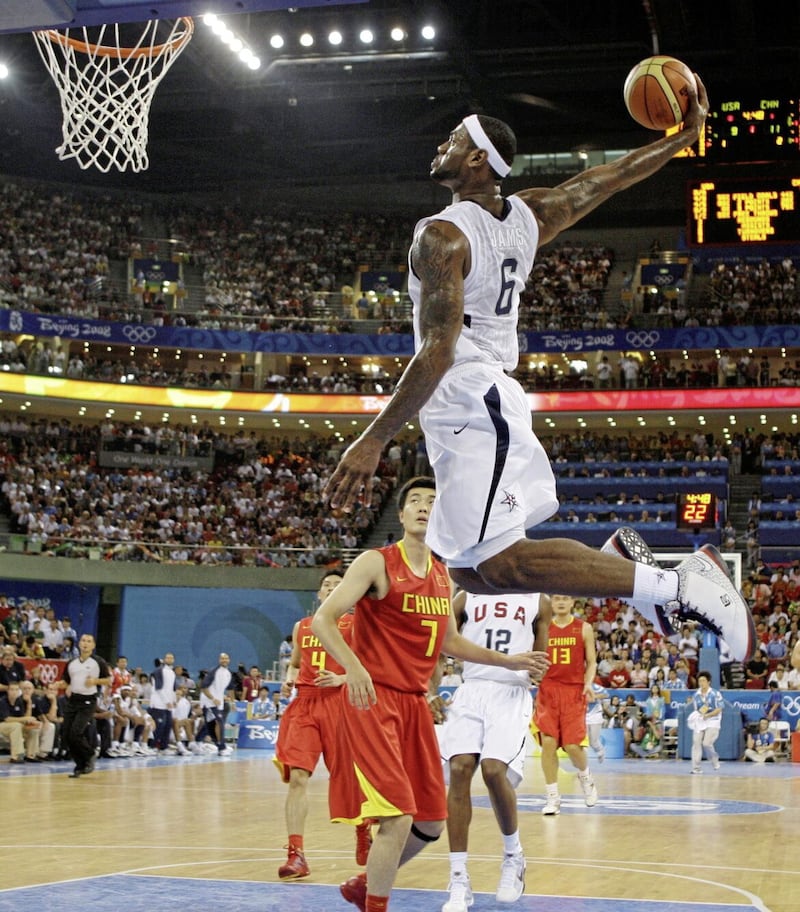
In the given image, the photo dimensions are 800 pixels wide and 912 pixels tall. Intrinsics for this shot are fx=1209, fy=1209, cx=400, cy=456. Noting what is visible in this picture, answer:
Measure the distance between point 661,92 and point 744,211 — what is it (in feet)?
83.5

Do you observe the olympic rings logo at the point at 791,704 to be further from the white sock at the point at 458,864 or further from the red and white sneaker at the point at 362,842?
the white sock at the point at 458,864

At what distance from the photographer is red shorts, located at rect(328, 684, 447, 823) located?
568cm

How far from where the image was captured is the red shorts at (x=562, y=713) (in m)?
12.4

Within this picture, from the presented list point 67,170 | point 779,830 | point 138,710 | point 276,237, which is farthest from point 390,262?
point 779,830

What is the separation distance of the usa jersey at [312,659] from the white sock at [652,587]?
4392 mm

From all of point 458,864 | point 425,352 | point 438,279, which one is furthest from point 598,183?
point 458,864

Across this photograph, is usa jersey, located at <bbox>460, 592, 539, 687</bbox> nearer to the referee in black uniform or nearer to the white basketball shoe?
the white basketball shoe

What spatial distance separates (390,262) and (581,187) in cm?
4207

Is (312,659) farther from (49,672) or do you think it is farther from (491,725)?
(49,672)

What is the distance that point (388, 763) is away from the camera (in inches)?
227

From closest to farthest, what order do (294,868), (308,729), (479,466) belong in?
(479,466) < (294,868) < (308,729)

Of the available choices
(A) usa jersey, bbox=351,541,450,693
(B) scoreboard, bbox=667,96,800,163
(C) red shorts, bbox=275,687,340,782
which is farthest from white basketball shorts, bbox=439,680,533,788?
(B) scoreboard, bbox=667,96,800,163

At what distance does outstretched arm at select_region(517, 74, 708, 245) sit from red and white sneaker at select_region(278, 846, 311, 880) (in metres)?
4.43

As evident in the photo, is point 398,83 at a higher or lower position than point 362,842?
higher
